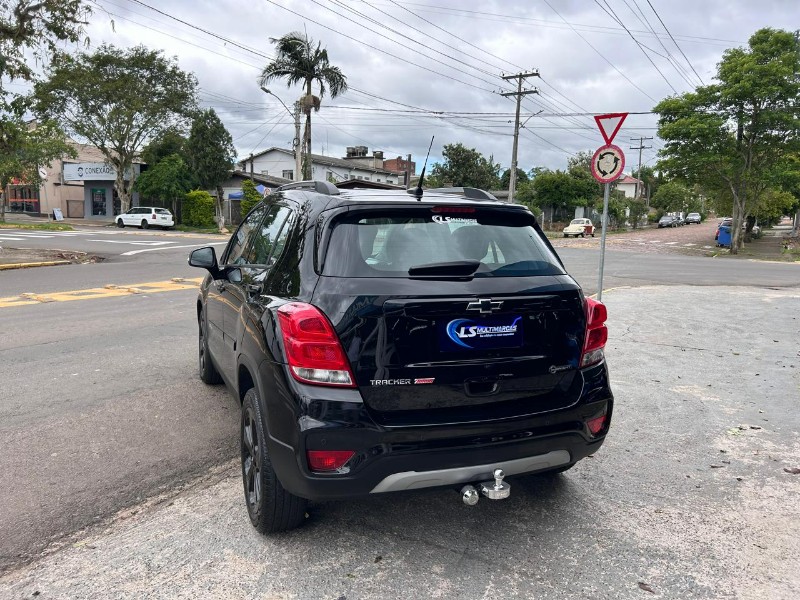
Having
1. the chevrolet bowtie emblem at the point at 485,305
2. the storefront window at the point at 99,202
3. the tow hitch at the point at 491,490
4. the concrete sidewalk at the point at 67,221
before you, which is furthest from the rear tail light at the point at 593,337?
the storefront window at the point at 99,202

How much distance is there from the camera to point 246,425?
3.32 m

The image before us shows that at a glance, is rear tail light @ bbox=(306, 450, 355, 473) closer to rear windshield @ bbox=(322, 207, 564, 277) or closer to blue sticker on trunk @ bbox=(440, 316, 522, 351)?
blue sticker on trunk @ bbox=(440, 316, 522, 351)

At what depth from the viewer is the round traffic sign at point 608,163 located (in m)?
9.05

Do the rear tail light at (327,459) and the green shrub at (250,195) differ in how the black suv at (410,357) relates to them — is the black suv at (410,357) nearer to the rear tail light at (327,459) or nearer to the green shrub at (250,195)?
the rear tail light at (327,459)

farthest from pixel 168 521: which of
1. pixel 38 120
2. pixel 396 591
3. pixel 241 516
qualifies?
pixel 38 120

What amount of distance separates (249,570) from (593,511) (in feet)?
6.28

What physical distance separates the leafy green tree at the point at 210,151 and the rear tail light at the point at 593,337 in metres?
42.3

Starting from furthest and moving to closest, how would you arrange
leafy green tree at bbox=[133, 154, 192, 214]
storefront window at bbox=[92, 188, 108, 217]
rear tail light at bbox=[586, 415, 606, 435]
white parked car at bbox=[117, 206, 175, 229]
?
1. storefront window at bbox=[92, 188, 108, 217]
2. leafy green tree at bbox=[133, 154, 192, 214]
3. white parked car at bbox=[117, 206, 175, 229]
4. rear tail light at bbox=[586, 415, 606, 435]

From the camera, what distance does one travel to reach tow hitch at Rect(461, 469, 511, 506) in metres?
2.79

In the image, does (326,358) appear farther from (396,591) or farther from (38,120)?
(38,120)

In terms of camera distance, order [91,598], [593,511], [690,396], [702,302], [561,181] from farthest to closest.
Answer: [561,181] → [702,302] → [690,396] → [593,511] → [91,598]

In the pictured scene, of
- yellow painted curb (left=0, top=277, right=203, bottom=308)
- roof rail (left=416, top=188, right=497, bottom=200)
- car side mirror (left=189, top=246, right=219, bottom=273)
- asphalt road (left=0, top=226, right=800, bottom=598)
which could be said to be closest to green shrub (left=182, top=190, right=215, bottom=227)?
yellow painted curb (left=0, top=277, right=203, bottom=308)

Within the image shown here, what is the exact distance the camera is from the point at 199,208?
43125 millimetres

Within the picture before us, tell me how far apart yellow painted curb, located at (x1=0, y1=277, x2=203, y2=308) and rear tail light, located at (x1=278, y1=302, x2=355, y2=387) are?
928 cm
